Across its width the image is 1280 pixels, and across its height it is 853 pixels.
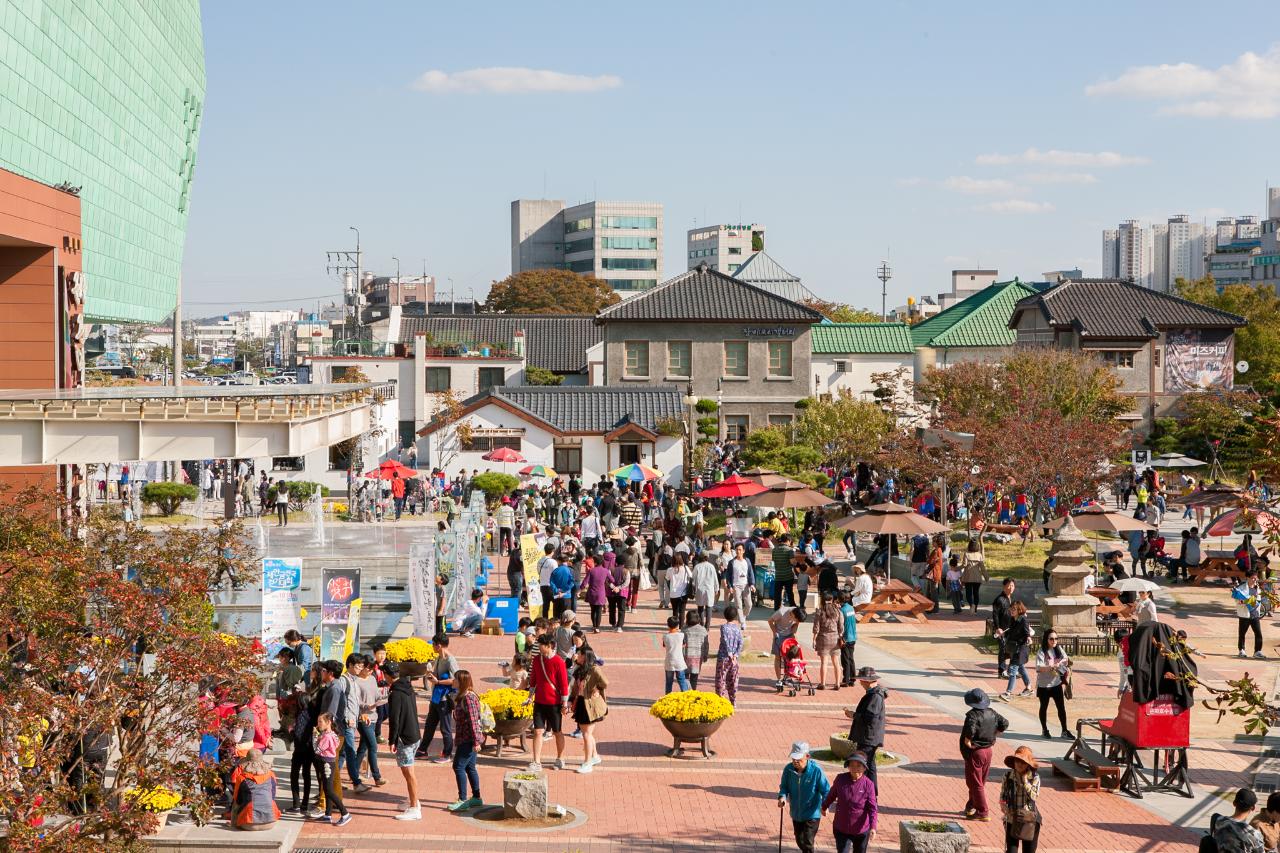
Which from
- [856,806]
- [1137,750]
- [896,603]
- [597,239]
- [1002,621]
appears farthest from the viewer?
[597,239]

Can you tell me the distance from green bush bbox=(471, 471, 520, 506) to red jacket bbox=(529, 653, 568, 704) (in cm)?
2838

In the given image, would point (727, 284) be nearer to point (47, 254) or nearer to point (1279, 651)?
point (47, 254)

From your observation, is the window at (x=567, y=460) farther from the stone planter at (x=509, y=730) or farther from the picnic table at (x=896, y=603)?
the stone planter at (x=509, y=730)

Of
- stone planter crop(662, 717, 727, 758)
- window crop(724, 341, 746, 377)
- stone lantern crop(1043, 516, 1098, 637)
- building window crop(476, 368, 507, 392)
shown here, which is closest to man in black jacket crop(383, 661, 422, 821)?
stone planter crop(662, 717, 727, 758)

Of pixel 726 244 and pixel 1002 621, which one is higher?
pixel 726 244

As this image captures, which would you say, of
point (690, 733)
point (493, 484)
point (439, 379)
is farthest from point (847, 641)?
point (439, 379)

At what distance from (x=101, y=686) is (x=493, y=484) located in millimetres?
33347

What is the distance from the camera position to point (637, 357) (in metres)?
56.9

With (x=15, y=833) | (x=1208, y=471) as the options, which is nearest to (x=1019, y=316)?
(x=1208, y=471)

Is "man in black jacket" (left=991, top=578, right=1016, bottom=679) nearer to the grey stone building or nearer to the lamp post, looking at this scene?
the lamp post

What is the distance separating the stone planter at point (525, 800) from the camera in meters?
14.0

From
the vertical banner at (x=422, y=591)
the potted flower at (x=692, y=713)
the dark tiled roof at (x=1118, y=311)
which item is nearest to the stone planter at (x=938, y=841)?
the potted flower at (x=692, y=713)

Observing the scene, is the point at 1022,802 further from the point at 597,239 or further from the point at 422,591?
the point at 597,239

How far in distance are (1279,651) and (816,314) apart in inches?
1333
